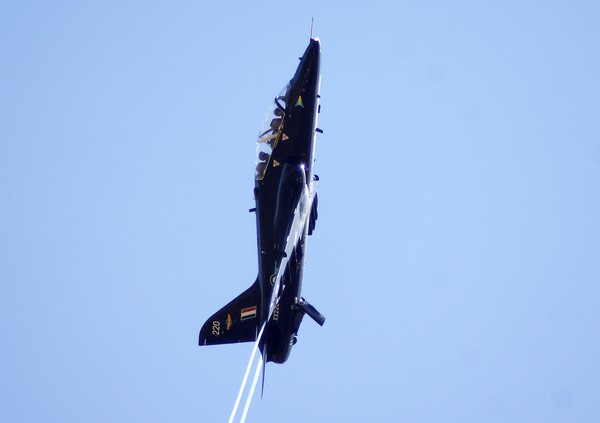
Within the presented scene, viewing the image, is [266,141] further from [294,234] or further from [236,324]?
[236,324]

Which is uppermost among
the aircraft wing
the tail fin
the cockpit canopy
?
the cockpit canopy

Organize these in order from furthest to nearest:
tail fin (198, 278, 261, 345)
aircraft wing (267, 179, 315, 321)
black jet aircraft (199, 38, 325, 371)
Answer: tail fin (198, 278, 261, 345) < black jet aircraft (199, 38, 325, 371) < aircraft wing (267, 179, 315, 321)

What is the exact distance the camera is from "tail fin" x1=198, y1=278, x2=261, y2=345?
2638cm

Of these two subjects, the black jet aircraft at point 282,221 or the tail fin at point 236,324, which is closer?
the black jet aircraft at point 282,221

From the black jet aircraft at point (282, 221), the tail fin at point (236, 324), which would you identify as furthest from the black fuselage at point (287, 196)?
the tail fin at point (236, 324)

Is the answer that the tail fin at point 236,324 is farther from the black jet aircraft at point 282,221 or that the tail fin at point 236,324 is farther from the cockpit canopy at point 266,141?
the cockpit canopy at point 266,141

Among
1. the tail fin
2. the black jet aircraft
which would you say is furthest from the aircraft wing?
the tail fin

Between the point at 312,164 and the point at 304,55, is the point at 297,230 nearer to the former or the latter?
the point at 312,164

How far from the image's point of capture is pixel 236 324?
26438 mm

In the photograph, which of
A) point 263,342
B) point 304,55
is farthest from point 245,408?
point 304,55

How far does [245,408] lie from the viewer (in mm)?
16922

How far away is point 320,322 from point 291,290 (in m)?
1.49

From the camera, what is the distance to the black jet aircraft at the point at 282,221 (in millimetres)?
Answer: 25609

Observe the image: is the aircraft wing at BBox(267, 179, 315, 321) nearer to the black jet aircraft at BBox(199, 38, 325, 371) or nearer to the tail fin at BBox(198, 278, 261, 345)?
the black jet aircraft at BBox(199, 38, 325, 371)
